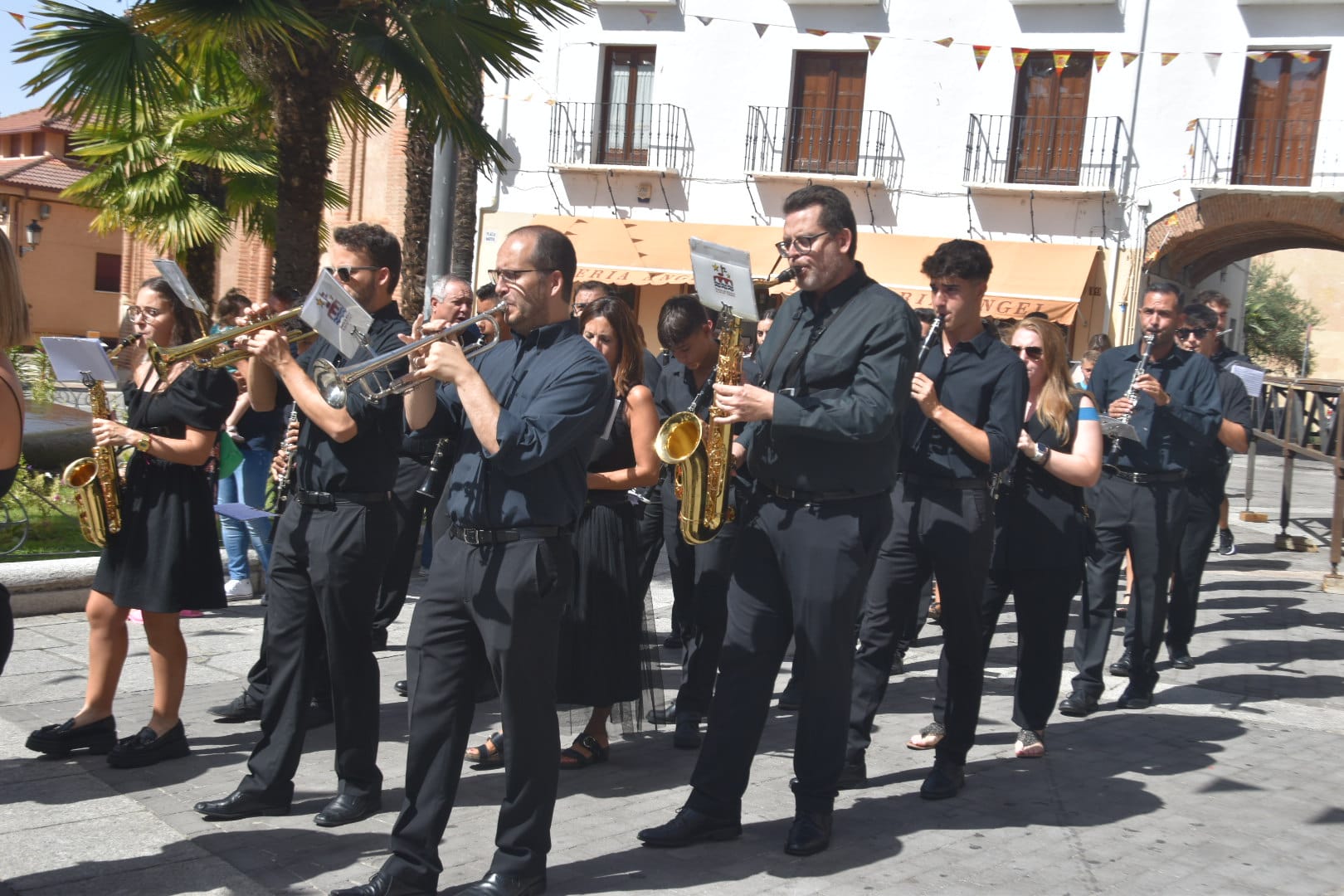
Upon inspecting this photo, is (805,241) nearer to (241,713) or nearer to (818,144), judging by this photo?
(241,713)

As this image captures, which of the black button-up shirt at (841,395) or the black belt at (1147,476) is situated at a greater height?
the black button-up shirt at (841,395)

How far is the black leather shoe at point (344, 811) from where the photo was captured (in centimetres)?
461

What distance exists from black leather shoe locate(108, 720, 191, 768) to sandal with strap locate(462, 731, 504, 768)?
3.73ft

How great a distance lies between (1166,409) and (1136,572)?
34.4 inches

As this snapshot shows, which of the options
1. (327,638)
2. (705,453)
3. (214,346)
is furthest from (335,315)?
(705,453)

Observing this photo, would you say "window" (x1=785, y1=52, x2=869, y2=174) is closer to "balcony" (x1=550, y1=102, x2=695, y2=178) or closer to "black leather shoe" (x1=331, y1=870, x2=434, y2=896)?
"balcony" (x1=550, y1=102, x2=695, y2=178)

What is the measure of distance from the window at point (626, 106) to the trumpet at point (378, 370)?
62.0 feet

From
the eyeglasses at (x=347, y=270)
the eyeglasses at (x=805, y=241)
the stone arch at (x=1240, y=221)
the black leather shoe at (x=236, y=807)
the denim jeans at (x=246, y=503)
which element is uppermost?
the stone arch at (x=1240, y=221)

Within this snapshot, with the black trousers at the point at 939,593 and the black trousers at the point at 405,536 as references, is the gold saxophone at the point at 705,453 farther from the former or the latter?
the black trousers at the point at 405,536

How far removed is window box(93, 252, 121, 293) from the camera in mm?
41469

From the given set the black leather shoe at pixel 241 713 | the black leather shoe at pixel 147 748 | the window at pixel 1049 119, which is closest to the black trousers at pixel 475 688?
the black leather shoe at pixel 147 748

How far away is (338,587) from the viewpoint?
455 centimetres

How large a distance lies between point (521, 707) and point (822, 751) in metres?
1.13

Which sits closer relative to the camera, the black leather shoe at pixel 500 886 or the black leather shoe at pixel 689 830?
the black leather shoe at pixel 500 886
